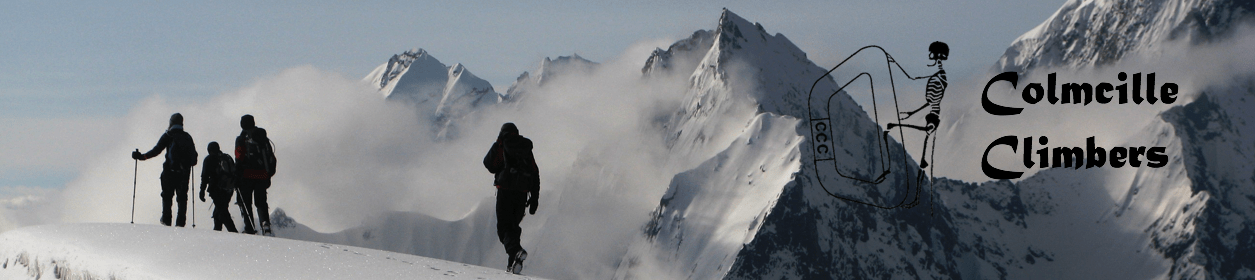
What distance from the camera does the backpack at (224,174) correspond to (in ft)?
72.9

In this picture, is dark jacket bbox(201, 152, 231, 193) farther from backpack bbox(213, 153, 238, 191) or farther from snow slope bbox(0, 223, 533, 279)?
snow slope bbox(0, 223, 533, 279)

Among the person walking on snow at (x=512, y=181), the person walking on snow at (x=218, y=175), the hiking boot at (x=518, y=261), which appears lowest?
the hiking boot at (x=518, y=261)

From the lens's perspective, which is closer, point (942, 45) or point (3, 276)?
point (3, 276)

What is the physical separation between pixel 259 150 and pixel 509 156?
9.13 m

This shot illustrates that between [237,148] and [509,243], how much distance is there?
914cm

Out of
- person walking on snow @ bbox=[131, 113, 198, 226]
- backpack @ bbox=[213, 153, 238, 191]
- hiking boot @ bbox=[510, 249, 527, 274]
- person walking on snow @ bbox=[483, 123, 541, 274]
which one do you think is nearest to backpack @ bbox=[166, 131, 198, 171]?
person walking on snow @ bbox=[131, 113, 198, 226]

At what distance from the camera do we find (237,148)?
2142 centimetres

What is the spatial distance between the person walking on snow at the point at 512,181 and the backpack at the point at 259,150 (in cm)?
835

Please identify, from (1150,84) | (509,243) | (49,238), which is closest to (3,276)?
(49,238)

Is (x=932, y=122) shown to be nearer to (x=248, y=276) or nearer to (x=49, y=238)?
(x=248, y=276)

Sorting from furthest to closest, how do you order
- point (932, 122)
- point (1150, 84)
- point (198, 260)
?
1. point (1150, 84)
2. point (932, 122)
3. point (198, 260)

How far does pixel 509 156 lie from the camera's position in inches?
576

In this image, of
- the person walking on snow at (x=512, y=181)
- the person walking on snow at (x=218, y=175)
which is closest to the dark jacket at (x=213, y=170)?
the person walking on snow at (x=218, y=175)

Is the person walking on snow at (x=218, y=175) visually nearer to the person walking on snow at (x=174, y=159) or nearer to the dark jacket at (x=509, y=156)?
the person walking on snow at (x=174, y=159)
